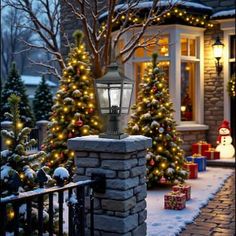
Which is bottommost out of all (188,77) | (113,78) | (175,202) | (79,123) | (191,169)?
(175,202)

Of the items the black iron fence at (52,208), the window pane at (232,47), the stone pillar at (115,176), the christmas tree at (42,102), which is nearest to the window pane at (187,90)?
the window pane at (232,47)

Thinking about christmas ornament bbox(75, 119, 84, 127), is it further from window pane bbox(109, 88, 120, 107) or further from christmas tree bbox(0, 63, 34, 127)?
christmas tree bbox(0, 63, 34, 127)

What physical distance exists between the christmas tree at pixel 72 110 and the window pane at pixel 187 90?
4081mm

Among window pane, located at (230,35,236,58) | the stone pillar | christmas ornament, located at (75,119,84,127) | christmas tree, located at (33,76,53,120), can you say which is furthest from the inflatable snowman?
christmas tree, located at (33,76,53,120)

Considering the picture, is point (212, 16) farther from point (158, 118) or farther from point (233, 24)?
point (158, 118)

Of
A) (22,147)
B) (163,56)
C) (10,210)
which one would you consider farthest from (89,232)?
(163,56)

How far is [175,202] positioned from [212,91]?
19.3 feet

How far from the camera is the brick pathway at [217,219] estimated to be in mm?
4891

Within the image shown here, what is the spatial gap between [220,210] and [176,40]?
5631 millimetres

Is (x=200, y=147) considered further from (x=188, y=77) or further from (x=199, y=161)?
(x=188, y=77)

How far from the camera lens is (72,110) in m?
7.43

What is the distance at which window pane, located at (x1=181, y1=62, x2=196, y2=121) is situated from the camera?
11023 millimetres

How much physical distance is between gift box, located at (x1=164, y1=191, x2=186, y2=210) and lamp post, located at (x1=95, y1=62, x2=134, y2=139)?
2.23m

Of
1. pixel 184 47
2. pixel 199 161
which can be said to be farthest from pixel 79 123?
pixel 184 47
